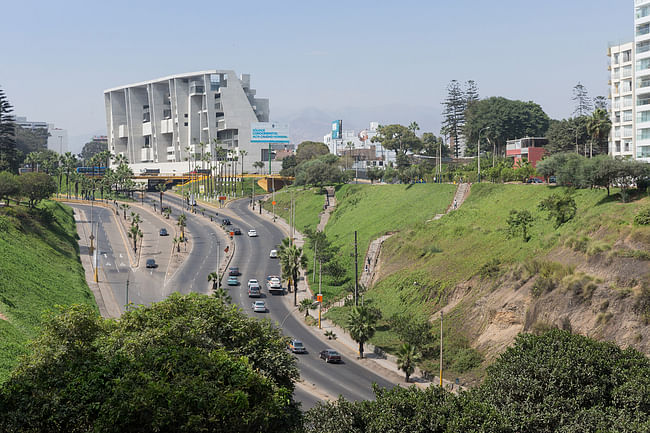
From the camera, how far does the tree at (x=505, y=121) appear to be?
157m

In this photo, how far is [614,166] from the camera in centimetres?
6838

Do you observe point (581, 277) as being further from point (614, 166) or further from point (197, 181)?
point (197, 181)

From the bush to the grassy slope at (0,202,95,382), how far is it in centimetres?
4732


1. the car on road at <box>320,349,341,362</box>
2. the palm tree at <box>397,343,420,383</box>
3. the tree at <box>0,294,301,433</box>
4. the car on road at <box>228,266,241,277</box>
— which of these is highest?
the tree at <box>0,294,301,433</box>

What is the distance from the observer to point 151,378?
27.1 m

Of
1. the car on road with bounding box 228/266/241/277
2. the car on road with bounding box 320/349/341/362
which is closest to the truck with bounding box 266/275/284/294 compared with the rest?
the car on road with bounding box 228/266/241/277

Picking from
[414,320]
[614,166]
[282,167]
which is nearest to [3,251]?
[414,320]

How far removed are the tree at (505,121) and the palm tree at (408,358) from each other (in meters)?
105

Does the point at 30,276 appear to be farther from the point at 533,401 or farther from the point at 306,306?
the point at 533,401

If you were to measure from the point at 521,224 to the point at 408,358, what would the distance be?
82.6 ft

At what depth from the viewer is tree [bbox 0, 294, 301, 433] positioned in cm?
2489

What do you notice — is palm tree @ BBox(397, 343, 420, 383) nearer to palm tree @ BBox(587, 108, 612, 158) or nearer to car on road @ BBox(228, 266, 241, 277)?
car on road @ BBox(228, 266, 241, 277)

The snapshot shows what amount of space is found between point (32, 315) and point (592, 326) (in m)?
45.6

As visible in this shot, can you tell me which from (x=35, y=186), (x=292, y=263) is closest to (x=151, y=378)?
(x=292, y=263)
